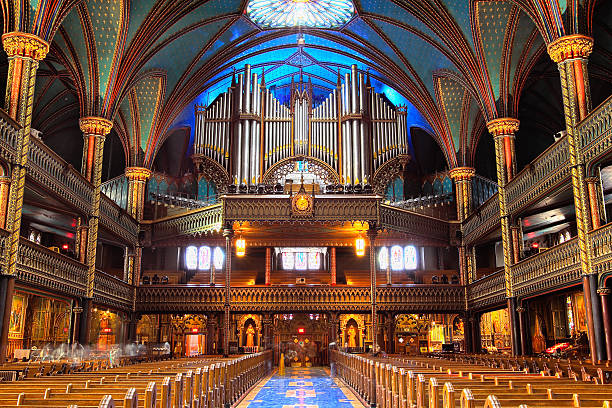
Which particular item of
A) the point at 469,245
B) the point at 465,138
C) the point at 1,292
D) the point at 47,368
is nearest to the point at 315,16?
the point at 465,138

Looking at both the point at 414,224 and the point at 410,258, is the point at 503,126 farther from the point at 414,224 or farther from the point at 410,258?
the point at 410,258

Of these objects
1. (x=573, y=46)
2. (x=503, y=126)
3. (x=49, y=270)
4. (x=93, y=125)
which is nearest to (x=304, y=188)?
(x=503, y=126)

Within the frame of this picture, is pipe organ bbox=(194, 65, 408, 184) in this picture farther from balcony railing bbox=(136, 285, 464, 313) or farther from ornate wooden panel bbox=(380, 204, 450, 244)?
balcony railing bbox=(136, 285, 464, 313)

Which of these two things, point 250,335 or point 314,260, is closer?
point 250,335

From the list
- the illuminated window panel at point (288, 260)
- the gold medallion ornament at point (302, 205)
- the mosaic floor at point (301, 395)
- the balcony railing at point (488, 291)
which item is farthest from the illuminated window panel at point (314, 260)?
the mosaic floor at point (301, 395)

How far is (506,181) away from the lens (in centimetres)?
2277

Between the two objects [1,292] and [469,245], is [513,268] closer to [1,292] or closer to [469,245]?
[469,245]

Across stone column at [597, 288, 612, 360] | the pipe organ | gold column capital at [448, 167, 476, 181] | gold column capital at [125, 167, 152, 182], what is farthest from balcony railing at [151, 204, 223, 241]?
stone column at [597, 288, 612, 360]

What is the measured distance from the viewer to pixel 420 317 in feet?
104

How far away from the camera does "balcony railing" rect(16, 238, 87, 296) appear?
54.7 ft

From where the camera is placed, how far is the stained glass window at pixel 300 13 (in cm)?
2841

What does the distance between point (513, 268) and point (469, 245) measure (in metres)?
6.03

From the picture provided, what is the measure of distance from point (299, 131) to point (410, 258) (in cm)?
902

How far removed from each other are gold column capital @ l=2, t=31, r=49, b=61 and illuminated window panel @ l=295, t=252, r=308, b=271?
62.0 feet
